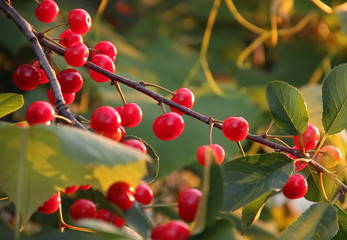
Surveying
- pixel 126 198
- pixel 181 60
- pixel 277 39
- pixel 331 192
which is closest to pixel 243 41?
pixel 277 39

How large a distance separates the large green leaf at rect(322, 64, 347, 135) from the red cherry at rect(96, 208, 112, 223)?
0.20 meters

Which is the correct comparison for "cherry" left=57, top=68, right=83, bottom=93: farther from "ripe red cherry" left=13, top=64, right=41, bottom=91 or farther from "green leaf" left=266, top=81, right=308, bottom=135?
"green leaf" left=266, top=81, right=308, bottom=135

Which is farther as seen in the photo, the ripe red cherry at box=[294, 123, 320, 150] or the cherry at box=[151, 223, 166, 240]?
the ripe red cherry at box=[294, 123, 320, 150]

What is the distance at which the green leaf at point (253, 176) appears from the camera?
0.29 meters

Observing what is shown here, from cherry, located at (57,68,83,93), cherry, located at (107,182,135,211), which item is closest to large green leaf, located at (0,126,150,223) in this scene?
cherry, located at (107,182,135,211)

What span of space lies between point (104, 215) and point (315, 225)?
0.49 ft

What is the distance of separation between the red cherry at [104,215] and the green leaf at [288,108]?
0.16 m

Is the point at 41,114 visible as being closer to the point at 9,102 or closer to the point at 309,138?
the point at 9,102

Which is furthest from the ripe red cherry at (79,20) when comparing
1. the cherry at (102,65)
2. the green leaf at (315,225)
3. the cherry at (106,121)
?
the green leaf at (315,225)

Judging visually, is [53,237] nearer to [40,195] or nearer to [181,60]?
[40,195]

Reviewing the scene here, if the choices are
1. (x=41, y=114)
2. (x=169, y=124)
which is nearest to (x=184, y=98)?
(x=169, y=124)

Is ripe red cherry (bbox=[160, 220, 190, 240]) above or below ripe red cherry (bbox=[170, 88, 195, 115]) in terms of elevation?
above

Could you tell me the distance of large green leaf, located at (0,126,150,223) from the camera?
21 centimetres

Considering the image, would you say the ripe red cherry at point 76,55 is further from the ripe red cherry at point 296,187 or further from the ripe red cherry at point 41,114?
the ripe red cherry at point 296,187
